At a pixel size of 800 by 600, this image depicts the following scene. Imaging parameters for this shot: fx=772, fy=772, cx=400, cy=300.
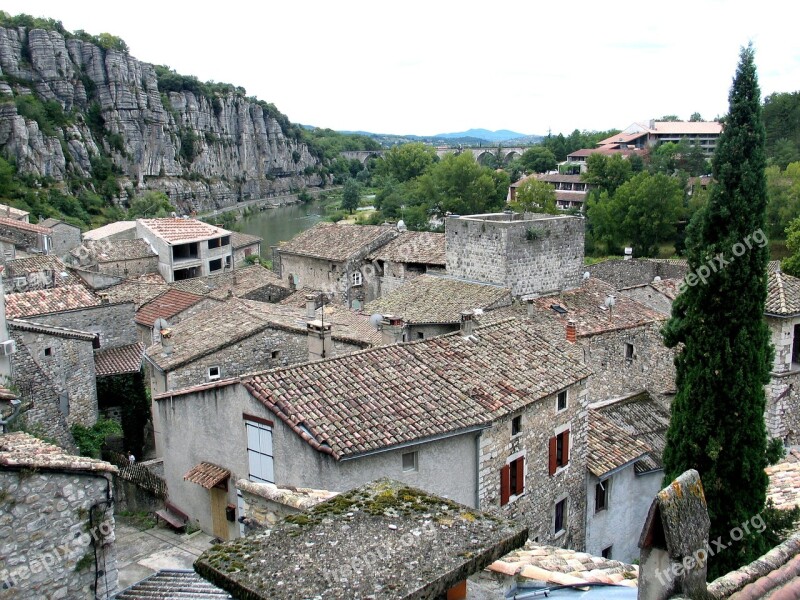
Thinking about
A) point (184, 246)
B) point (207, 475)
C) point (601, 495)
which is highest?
point (184, 246)

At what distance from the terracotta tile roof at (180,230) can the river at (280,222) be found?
2428 centimetres

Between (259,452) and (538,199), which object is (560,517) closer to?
(259,452)

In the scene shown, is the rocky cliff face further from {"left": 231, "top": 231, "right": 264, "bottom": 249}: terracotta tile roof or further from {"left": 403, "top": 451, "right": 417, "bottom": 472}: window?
{"left": 403, "top": 451, "right": 417, "bottom": 472}: window

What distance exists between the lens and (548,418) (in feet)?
45.8

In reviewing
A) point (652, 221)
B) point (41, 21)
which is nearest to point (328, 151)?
point (41, 21)

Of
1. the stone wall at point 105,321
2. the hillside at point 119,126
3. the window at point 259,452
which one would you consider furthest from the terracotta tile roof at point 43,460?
the hillside at point 119,126

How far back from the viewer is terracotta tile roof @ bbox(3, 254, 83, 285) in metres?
32.5

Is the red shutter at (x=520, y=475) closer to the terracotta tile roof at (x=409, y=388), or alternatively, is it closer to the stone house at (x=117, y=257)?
the terracotta tile roof at (x=409, y=388)

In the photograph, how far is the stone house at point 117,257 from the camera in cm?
4050

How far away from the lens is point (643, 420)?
18.9 metres

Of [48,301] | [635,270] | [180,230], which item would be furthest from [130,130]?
[48,301]

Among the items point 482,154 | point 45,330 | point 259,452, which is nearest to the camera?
point 259,452

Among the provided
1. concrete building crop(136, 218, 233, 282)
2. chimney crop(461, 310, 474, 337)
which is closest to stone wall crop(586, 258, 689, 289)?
concrete building crop(136, 218, 233, 282)

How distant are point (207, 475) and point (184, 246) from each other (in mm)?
32967
